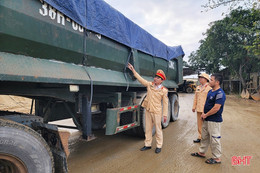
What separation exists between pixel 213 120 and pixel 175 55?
3676mm

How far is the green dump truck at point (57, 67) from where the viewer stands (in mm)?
1571

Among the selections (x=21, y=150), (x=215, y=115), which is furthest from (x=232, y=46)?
(x=21, y=150)

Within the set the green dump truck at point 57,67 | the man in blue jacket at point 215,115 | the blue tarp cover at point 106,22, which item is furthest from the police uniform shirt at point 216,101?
the blue tarp cover at point 106,22

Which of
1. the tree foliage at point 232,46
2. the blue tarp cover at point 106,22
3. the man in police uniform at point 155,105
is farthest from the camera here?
the tree foliage at point 232,46

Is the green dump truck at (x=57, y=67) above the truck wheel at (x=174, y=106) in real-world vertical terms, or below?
above

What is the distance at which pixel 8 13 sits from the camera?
1.60m

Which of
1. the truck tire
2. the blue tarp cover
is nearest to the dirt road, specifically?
the truck tire

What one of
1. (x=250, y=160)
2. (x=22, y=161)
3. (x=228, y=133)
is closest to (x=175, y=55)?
(x=228, y=133)

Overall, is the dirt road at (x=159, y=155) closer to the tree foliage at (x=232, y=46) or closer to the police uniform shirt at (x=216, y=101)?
the police uniform shirt at (x=216, y=101)

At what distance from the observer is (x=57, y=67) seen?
2.10 m

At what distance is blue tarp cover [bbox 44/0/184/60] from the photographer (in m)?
2.22

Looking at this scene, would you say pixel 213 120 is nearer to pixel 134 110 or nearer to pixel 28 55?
pixel 134 110

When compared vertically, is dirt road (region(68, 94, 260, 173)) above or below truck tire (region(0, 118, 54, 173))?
below

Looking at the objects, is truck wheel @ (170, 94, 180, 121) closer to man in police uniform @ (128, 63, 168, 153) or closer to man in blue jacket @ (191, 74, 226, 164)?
man in police uniform @ (128, 63, 168, 153)
